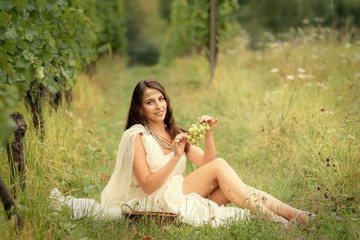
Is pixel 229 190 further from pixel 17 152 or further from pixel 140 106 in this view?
pixel 17 152

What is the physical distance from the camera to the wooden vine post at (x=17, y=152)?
255 centimetres

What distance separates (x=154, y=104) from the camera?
2.98 metres

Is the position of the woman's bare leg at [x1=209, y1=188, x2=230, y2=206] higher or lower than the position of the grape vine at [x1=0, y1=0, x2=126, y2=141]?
lower

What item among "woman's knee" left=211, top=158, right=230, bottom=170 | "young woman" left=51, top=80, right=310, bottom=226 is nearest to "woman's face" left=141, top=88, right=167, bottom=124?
"young woman" left=51, top=80, right=310, bottom=226

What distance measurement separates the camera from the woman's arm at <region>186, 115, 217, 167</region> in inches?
114

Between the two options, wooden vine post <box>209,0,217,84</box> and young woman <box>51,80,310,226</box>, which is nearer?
young woman <box>51,80,310,226</box>

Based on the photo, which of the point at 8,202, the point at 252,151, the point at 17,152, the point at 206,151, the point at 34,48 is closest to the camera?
the point at 8,202

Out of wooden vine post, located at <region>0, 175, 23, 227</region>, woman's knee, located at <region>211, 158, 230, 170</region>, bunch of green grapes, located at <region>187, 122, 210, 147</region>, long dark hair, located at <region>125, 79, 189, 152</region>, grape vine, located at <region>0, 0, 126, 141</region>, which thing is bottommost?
woman's knee, located at <region>211, 158, 230, 170</region>

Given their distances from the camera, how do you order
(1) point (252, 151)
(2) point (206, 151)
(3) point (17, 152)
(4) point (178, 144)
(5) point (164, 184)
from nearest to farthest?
(3) point (17, 152) → (4) point (178, 144) → (5) point (164, 184) → (2) point (206, 151) → (1) point (252, 151)

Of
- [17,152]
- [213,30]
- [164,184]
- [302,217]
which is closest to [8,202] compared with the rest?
[17,152]

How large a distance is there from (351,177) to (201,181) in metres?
1.22

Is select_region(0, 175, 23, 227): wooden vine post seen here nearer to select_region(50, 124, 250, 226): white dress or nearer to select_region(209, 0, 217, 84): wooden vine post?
select_region(50, 124, 250, 226): white dress

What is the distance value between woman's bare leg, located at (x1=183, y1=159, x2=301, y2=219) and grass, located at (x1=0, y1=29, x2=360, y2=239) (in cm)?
15

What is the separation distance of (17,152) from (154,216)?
1.12 m
